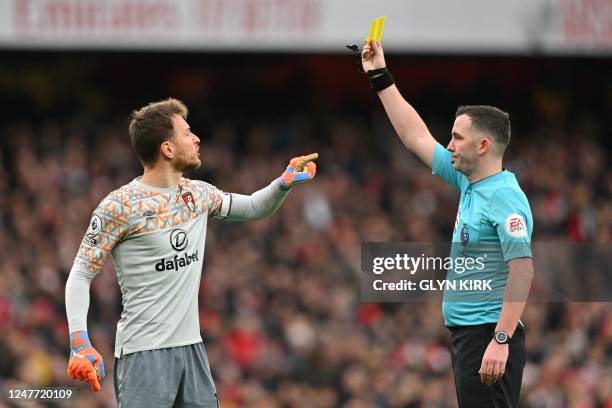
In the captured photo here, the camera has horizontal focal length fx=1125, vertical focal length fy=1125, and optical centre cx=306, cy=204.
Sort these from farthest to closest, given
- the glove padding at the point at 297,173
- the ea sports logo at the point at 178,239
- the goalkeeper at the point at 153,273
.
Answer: the glove padding at the point at 297,173 < the ea sports logo at the point at 178,239 < the goalkeeper at the point at 153,273

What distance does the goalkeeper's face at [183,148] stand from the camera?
16.9 ft

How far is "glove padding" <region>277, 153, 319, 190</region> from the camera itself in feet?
17.5

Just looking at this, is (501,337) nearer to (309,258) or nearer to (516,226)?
(516,226)

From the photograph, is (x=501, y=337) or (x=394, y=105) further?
(x=394, y=105)

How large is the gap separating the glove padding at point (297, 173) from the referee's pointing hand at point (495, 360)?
117 cm

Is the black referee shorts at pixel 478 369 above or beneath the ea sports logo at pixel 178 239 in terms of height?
beneath

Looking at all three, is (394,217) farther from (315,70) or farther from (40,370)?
(40,370)

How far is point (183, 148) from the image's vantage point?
514 centimetres

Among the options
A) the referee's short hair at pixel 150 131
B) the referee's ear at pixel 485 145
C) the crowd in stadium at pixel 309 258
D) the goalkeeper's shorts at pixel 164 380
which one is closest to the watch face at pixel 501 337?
the referee's ear at pixel 485 145

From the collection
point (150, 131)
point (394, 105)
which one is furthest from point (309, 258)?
point (150, 131)

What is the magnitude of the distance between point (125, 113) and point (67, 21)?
8.30 ft

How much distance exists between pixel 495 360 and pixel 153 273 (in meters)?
1.57

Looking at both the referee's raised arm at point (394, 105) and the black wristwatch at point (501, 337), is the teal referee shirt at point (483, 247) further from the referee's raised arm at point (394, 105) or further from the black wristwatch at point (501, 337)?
the referee's raised arm at point (394, 105)

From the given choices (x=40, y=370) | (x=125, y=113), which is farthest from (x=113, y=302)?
(x=125, y=113)
